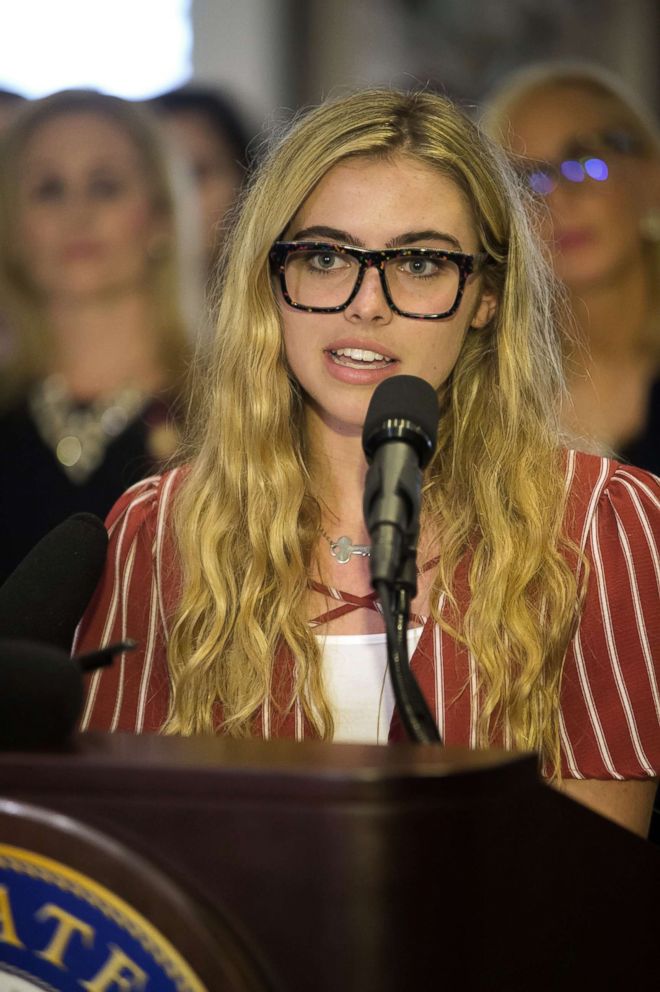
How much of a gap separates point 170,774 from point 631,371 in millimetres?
2443

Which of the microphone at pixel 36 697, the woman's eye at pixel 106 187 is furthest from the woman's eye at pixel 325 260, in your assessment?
the woman's eye at pixel 106 187

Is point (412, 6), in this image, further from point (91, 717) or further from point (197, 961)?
point (197, 961)

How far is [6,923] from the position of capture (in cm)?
91

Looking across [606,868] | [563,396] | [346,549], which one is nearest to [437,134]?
[563,396]

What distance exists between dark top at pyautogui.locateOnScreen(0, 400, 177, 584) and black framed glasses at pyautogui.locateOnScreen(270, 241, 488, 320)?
124 cm

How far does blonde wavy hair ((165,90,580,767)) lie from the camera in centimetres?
179

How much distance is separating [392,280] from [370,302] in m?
0.05

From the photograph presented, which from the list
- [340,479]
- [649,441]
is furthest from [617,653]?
[649,441]

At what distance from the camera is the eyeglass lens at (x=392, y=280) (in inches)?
71.4

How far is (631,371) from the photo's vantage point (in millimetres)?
3135

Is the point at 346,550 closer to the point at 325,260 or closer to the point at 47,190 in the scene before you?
the point at 325,260

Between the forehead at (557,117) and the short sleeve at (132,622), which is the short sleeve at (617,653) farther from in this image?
the forehead at (557,117)

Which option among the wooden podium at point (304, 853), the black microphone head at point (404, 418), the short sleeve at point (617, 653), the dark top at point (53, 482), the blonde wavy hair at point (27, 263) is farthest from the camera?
the blonde wavy hair at point (27, 263)

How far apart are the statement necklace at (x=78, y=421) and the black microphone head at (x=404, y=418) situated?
6.20ft
